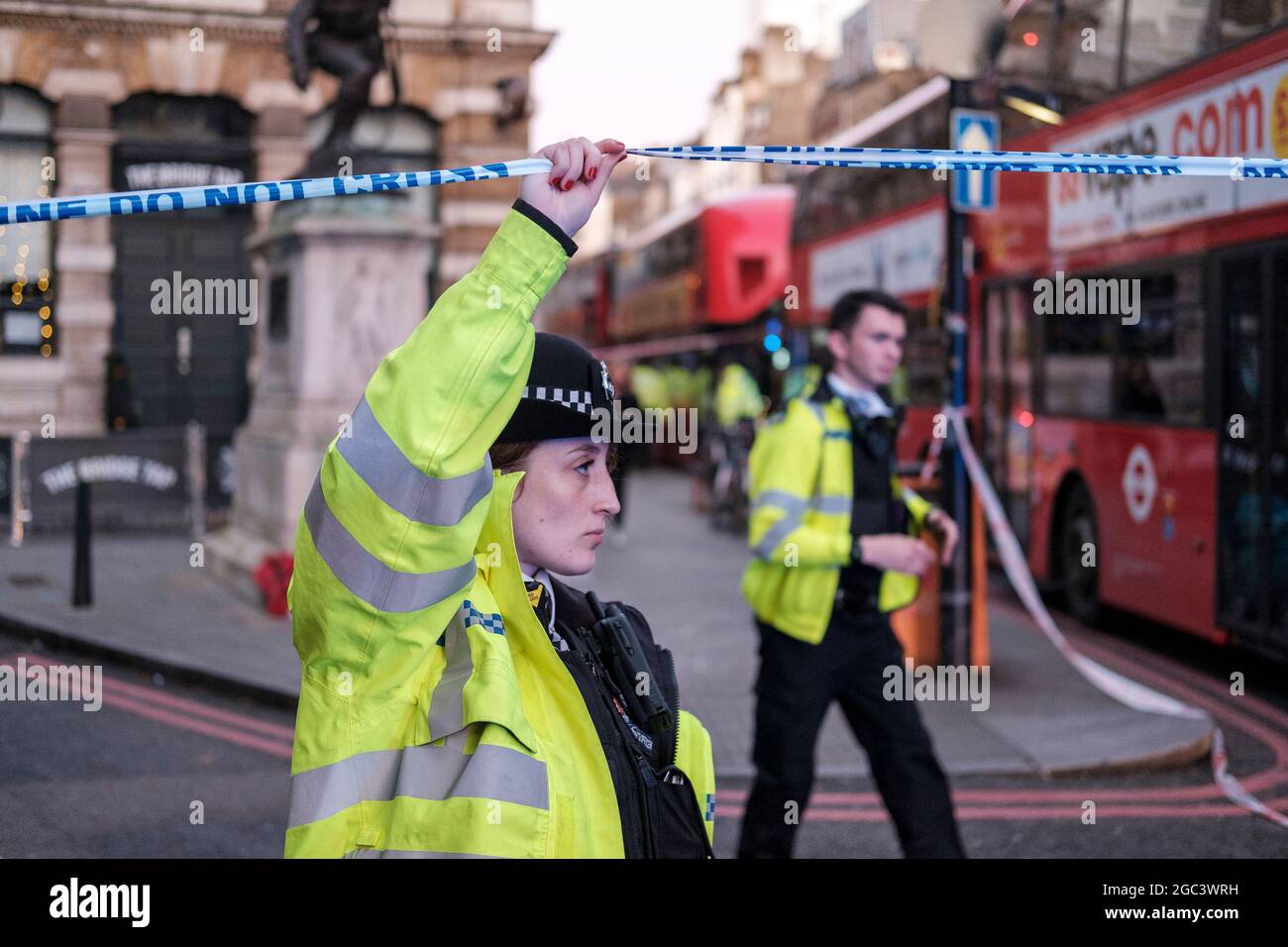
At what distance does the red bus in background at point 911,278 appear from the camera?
13.0 meters

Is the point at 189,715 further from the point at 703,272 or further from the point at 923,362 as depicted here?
the point at 703,272

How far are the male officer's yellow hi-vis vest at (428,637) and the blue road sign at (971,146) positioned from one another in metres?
6.76

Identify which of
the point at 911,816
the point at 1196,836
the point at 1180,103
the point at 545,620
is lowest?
the point at 1196,836

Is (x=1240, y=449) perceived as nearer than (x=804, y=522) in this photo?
No

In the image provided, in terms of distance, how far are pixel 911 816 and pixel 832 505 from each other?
0.96m

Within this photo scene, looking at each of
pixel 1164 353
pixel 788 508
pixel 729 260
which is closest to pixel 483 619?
pixel 788 508

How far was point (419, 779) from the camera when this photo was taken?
5.59ft

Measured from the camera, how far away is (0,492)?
1435 centimetres

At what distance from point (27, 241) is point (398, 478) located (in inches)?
729

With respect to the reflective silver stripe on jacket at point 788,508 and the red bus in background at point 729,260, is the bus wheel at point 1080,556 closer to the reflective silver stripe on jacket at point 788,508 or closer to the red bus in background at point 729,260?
the reflective silver stripe on jacket at point 788,508
